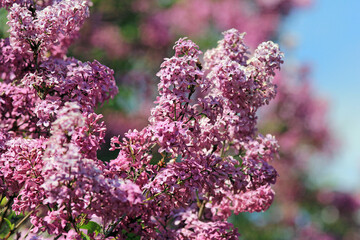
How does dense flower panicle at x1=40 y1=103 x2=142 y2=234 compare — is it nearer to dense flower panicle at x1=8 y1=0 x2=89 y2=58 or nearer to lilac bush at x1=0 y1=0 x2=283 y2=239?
lilac bush at x1=0 y1=0 x2=283 y2=239

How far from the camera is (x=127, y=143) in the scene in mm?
2898

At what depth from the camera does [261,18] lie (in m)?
12.3

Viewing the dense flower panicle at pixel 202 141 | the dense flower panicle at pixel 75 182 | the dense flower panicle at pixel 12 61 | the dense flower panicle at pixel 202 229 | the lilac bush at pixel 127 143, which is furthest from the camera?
the dense flower panicle at pixel 12 61

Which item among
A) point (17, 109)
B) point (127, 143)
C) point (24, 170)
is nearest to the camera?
point (24, 170)

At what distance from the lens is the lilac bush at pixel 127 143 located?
249 cm

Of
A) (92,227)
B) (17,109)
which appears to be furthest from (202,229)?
(17,109)

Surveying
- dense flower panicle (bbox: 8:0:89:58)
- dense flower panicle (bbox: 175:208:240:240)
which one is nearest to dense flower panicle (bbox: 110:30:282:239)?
dense flower panicle (bbox: 175:208:240:240)

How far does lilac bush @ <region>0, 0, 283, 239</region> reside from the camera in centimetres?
249

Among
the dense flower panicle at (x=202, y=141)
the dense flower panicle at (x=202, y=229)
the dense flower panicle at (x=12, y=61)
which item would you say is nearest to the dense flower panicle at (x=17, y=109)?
the dense flower panicle at (x=12, y=61)

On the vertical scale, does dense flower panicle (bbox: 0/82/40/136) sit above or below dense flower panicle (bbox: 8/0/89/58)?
below

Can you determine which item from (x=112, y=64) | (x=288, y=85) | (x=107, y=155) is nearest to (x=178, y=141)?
(x=107, y=155)

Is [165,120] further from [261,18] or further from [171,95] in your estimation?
[261,18]

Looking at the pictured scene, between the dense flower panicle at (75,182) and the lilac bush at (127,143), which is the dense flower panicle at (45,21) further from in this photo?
the dense flower panicle at (75,182)

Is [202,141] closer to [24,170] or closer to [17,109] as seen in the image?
[24,170]
